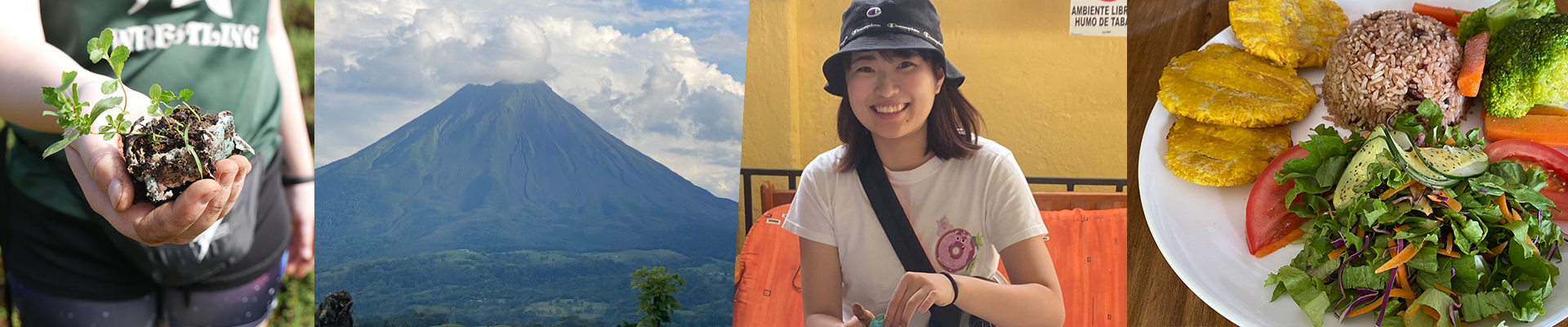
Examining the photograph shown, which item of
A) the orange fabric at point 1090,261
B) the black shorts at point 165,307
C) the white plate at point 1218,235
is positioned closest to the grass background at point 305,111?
the black shorts at point 165,307

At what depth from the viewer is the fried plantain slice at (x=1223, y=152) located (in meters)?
1.50

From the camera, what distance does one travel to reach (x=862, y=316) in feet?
5.12

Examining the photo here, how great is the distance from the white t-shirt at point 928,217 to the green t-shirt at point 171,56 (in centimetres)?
130

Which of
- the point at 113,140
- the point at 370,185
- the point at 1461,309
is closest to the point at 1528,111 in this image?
the point at 1461,309

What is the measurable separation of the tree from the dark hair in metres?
0.54

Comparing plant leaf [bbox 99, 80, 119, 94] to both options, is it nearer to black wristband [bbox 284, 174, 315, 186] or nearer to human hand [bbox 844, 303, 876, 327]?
black wristband [bbox 284, 174, 315, 186]

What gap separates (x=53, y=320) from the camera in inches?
67.6

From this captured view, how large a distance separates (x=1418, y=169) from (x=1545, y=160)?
0.30 meters

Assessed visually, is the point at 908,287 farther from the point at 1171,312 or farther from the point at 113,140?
the point at 113,140

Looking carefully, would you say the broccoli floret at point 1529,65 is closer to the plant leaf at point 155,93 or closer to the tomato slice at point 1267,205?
the tomato slice at point 1267,205

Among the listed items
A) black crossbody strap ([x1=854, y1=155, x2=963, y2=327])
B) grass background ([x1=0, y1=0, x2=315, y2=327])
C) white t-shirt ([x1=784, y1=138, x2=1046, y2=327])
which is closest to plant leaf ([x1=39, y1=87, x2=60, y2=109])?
grass background ([x1=0, y1=0, x2=315, y2=327])

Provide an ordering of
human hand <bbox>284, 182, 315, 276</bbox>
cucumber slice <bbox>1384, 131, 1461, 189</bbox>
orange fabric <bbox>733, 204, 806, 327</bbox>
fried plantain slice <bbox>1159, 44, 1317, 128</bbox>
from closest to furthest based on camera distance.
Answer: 1. cucumber slice <bbox>1384, 131, 1461, 189</bbox>
2. fried plantain slice <bbox>1159, 44, 1317, 128</bbox>
3. orange fabric <bbox>733, 204, 806, 327</bbox>
4. human hand <bbox>284, 182, 315, 276</bbox>

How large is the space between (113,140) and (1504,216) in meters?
2.79

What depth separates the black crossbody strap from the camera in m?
1.54
